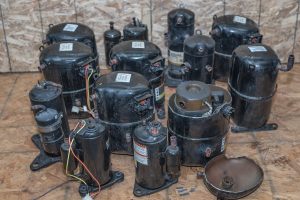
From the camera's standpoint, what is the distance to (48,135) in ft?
7.84

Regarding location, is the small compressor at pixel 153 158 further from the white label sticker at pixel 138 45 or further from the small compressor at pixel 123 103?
the white label sticker at pixel 138 45

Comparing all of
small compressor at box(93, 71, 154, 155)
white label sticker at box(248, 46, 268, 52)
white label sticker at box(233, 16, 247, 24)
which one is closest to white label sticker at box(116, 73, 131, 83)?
small compressor at box(93, 71, 154, 155)

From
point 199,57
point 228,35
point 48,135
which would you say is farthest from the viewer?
point 228,35

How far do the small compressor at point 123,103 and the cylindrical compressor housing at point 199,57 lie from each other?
58 centimetres

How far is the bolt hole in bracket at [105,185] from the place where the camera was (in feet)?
7.19

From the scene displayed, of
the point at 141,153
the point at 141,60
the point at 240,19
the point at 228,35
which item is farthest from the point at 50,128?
the point at 240,19

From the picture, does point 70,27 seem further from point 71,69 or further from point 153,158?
point 153,158

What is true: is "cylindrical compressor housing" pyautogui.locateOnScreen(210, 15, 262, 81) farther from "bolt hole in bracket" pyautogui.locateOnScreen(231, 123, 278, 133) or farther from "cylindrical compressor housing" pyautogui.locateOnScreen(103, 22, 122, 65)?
"cylindrical compressor housing" pyautogui.locateOnScreen(103, 22, 122, 65)

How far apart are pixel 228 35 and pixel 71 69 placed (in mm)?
1228

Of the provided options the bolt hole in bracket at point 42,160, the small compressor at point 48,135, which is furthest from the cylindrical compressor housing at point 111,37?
Answer: the bolt hole in bracket at point 42,160

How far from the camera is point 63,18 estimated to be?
3447 millimetres

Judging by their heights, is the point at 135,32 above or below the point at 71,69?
above

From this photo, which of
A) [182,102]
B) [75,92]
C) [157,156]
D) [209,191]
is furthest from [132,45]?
[209,191]

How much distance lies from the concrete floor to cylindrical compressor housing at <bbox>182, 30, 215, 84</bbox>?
0.56 metres
